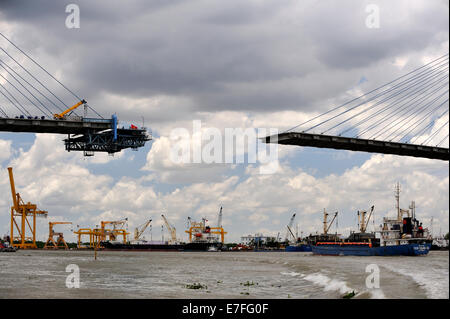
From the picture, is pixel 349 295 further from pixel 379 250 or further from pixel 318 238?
pixel 318 238

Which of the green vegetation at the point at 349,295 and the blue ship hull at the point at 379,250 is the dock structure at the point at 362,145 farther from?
the green vegetation at the point at 349,295

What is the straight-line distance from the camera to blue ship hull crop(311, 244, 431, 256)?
10650 centimetres

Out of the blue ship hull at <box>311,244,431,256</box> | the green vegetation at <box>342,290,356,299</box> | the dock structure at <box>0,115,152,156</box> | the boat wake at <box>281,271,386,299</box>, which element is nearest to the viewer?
the boat wake at <box>281,271,386,299</box>

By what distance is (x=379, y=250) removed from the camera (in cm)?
11088

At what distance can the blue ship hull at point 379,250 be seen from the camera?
106500mm

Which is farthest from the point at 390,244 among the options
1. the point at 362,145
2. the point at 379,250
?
the point at 362,145

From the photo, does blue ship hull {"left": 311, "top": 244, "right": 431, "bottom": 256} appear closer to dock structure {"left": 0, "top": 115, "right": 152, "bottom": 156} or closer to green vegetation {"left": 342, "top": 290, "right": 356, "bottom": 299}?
dock structure {"left": 0, "top": 115, "right": 152, "bottom": 156}

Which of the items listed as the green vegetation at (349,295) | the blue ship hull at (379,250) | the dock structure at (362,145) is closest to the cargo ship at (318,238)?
the blue ship hull at (379,250)

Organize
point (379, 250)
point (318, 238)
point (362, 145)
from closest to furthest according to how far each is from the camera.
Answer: point (362, 145) < point (379, 250) < point (318, 238)

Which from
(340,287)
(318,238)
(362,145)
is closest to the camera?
(340,287)

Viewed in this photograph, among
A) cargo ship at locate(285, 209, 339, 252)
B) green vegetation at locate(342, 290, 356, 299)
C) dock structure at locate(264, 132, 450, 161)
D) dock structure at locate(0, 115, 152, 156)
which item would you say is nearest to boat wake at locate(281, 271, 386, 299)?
green vegetation at locate(342, 290, 356, 299)
